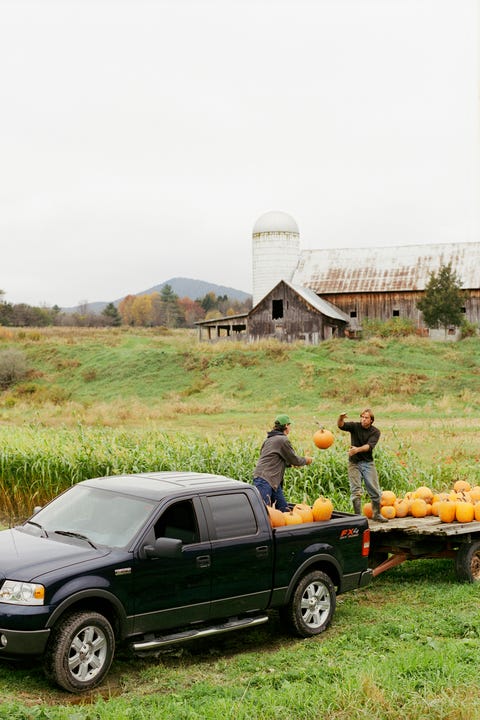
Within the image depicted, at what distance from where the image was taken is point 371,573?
10.3 meters

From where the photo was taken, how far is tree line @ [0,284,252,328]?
117550 millimetres

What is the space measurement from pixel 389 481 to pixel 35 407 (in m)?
28.3

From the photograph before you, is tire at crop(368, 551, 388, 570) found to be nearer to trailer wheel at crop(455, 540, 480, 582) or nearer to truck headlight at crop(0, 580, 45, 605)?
trailer wheel at crop(455, 540, 480, 582)

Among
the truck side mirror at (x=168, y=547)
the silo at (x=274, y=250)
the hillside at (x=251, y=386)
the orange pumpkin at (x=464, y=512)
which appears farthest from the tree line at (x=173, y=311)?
the truck side mirror at (x=168, y=547)

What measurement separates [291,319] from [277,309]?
5.18 feet

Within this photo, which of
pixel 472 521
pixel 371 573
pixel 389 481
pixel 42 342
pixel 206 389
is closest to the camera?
pixel 371 573

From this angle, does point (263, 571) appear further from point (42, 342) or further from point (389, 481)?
point (42, 342)

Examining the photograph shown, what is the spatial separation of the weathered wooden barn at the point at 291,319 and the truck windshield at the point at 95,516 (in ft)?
164

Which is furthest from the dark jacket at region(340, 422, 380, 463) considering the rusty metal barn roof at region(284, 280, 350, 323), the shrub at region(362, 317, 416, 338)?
the shrub at region(362, 317, 416, 338)

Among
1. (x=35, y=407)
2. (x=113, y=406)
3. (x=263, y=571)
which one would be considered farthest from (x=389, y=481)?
(x=35, y=407)

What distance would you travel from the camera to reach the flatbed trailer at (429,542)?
1118cm

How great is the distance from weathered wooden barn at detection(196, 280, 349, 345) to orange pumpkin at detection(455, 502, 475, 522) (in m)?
46.9

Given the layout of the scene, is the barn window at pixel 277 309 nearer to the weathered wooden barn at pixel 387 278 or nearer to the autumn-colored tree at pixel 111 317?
the weathered wooden barn at pixel 387 278

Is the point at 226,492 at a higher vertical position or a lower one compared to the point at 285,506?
higher
